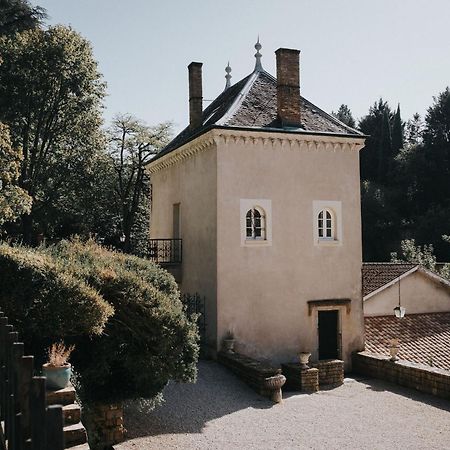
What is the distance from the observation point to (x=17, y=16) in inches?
1031

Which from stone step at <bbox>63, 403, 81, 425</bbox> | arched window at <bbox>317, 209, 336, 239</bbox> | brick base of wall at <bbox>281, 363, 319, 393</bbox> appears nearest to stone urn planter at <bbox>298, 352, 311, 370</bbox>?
brick base of wall at <bbox>281, 363, 319, 393</bbox>

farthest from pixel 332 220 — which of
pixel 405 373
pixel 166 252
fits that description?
pixel 166 252

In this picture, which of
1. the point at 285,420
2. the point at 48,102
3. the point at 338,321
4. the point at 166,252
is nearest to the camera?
the point at 285,420

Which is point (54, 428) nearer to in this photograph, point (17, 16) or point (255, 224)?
point (255, 224)

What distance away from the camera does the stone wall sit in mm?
14180

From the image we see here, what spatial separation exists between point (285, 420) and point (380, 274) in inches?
539

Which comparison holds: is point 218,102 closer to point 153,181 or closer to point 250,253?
point 153,181

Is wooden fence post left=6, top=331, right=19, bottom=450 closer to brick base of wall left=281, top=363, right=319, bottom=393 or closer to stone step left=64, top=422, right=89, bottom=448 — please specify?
stone step left=64, top=422, right=89, bottom=448

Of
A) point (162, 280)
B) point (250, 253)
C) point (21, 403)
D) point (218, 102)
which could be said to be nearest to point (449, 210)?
point (218, 102)

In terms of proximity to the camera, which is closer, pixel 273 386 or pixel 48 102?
pixel 273 386

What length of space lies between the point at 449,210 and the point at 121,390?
3957cm

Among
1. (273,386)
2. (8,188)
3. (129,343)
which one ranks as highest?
(8,188)

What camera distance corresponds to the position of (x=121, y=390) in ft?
33.2

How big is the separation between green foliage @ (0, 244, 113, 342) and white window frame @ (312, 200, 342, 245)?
1038 centimetres
